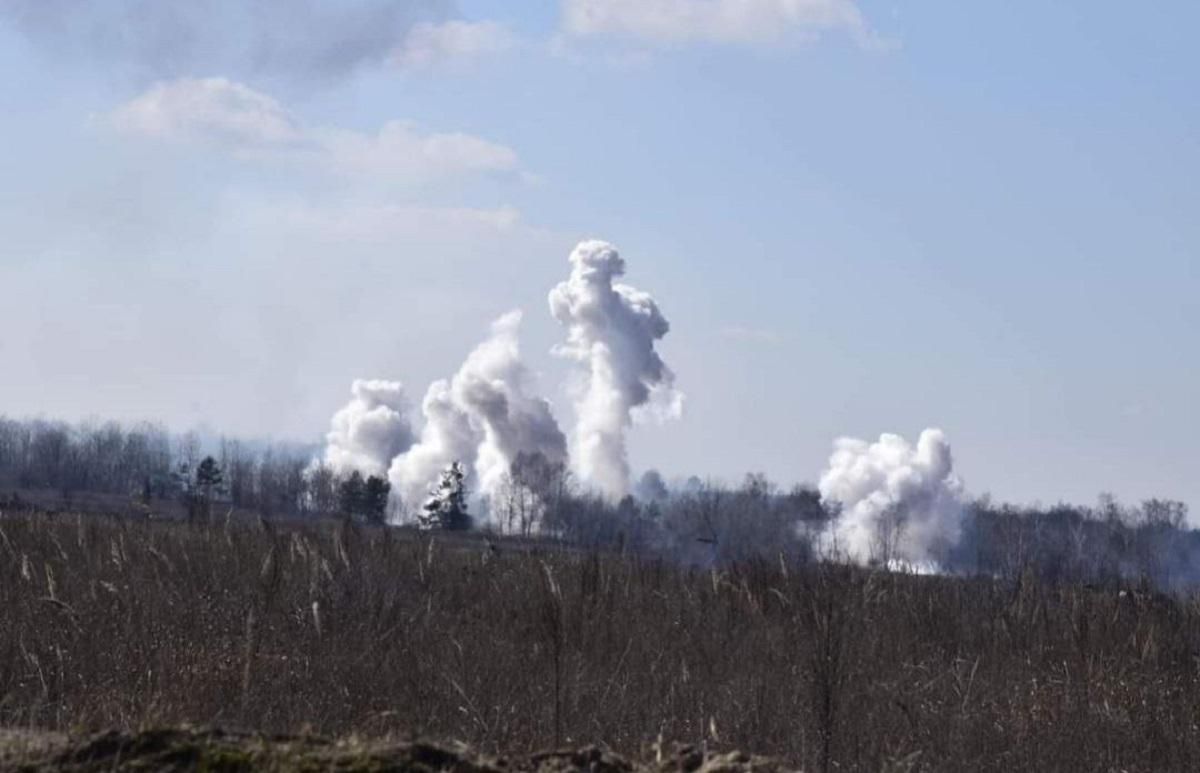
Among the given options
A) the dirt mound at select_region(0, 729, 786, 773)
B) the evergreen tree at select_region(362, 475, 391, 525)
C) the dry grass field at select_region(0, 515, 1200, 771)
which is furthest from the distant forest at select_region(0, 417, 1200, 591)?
the dirt mound at select_region(0, 729, 786, 773)

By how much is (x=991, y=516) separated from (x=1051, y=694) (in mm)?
85037

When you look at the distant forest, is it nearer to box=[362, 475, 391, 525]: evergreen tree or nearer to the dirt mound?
box=[362, 475, 391, 525]: evergreen tree

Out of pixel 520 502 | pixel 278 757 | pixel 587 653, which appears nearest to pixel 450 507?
pixel 520 502

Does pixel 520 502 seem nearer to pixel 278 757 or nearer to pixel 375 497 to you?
pixel 375 497

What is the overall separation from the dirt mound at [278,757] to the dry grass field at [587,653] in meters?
4.10

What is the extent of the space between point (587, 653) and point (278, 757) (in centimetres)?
1077

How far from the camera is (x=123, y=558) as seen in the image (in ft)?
56.7

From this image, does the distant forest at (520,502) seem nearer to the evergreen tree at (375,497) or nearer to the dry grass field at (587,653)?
the evergreen tree at (375,497)

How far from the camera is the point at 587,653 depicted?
50.3 ft

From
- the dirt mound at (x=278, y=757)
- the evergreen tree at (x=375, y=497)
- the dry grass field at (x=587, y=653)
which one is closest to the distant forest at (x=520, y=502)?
the evergreen tree at (x=375, y=497)

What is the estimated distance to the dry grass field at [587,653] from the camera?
11.9m

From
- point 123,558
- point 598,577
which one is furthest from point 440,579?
point 123,558

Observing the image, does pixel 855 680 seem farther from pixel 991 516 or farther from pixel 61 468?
pixel 61 468

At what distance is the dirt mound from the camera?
4.66 meters
